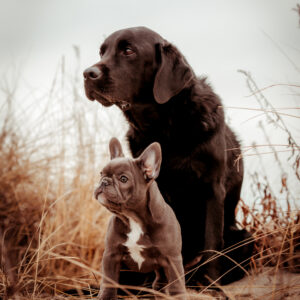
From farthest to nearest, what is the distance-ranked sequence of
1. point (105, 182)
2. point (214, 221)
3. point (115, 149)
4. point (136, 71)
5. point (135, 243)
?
point (214, 221), point (136, 71), point (115, 149), point (135, 243), point (105, 182)

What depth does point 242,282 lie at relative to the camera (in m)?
3.15

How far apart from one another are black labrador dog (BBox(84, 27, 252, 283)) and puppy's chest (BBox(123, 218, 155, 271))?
2.59ft

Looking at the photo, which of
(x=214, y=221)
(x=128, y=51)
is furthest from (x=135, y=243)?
(x=128, y=51)

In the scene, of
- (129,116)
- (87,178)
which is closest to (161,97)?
(129,116)

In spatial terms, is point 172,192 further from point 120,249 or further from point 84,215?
point 84,215

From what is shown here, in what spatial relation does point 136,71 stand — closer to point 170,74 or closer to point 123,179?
point 170,74

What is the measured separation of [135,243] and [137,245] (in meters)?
0.01

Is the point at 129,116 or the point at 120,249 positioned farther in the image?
the point at 129,116

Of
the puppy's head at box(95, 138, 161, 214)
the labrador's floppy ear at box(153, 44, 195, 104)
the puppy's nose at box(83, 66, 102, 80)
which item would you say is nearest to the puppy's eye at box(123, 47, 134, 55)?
the labrador's floppy ear at box(153, 44, 195, 104)

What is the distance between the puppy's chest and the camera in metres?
2.25

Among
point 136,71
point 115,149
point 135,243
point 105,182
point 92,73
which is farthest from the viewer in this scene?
point 136,71

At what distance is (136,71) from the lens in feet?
9.57

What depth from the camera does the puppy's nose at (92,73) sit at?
107 inches

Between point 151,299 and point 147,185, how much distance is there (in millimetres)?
806
